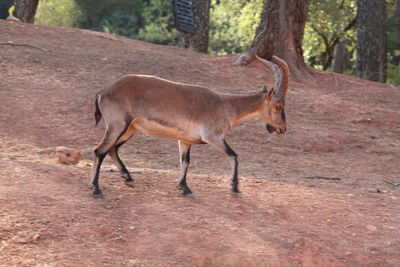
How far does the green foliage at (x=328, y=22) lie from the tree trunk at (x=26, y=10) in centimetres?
1029

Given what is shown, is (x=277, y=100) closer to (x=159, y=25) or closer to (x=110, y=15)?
(x=159, y=25)

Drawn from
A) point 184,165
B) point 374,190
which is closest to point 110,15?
point 374,190

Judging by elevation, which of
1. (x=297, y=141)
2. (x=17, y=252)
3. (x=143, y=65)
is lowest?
(x=17, y=252)

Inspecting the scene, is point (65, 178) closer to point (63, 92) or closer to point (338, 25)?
point (63, 92)

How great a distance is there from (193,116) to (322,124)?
213 inches

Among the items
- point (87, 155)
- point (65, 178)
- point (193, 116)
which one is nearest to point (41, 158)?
point (87, 155)

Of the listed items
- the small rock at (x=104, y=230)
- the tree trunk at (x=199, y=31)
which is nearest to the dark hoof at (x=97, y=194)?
the small rock at (x=104, y=230)

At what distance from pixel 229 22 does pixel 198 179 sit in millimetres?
30740

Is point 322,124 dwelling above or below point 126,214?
above

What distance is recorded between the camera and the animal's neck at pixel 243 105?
8.64 m

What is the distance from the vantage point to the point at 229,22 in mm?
38969

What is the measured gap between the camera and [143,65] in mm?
15367

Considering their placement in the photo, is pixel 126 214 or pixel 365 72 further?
pixel 365 72

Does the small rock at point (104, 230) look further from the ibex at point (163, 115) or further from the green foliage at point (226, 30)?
the green foliage at point (226, 30)
